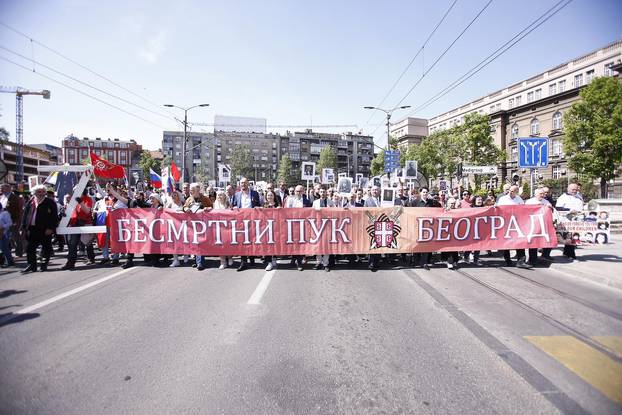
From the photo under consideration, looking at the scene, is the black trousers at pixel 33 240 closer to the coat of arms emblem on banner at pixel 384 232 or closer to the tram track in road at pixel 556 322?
the coat of arms emblem on banner at pixel 384 232

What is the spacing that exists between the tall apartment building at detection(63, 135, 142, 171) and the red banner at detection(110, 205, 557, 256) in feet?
473

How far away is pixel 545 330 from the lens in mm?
4133

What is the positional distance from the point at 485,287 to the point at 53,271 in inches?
385

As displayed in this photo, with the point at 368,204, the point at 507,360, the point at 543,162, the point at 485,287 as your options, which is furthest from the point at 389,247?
the point at 543,162

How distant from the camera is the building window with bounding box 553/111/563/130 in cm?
4831

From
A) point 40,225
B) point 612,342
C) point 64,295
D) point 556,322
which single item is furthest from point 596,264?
point 40,225

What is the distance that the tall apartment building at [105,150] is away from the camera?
133 metres

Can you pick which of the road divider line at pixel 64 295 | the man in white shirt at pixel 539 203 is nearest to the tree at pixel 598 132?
the man in white shirt at pixel 539 203

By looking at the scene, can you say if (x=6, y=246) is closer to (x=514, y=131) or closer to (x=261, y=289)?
(x=261, y=289)

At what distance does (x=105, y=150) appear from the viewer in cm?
13525

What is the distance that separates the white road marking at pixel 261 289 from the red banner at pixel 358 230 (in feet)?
2.69

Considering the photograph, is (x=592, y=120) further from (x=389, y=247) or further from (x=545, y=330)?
(x=545, y=330)

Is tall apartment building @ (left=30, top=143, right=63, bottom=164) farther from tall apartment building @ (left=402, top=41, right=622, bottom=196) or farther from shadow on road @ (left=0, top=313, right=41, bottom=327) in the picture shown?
shadow on road @ (left=0, top=313, right=41, bottom=327)

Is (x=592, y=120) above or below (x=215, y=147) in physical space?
below
